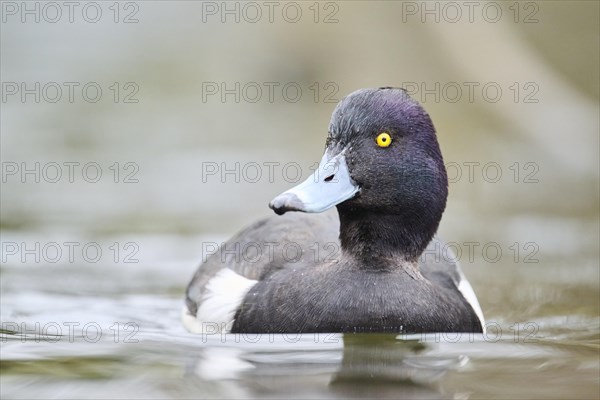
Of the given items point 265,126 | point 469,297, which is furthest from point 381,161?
point 265,126

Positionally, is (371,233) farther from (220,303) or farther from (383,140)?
(220,303)

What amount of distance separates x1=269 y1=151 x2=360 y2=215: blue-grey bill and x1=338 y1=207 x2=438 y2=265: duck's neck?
27cm

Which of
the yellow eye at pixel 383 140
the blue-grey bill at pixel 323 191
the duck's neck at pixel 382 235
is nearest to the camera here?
the blue-grey bill at pixel 323 191

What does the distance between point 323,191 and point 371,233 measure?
50cm

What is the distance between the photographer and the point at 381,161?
22.6ft

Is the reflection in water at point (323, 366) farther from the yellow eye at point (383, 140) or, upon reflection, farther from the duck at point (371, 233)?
the yellow eye at point (383, 140)

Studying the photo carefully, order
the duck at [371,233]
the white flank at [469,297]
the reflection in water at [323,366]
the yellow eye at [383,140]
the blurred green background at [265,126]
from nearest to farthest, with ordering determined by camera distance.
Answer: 1. the reflection in water at [323,366]
2. the duck at [371,233]
3. the yellow eye at [383,140]
4. the white flank at [469,297]
5. the blurred green background at [265,126]

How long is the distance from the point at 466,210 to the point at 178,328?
411cm

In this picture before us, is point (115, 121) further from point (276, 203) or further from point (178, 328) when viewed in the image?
point (276, 203)

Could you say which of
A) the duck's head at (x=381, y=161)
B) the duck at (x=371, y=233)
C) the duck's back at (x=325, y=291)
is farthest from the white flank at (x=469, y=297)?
the duck's head at (x=381, y=161)

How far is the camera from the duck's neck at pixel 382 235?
7031 mm

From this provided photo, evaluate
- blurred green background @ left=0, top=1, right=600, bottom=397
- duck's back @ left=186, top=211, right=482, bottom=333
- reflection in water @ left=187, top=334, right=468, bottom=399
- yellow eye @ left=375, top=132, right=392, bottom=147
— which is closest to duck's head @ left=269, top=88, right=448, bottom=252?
yellow eye @ left=375, top=132, right=392, bottom=147

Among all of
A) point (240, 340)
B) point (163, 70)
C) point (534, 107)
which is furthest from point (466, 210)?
point (163, 70)

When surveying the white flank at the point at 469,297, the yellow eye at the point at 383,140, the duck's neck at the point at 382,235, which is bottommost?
the white flank at the point at 469,297
